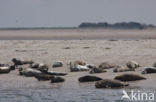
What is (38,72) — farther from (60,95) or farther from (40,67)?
(60,95)

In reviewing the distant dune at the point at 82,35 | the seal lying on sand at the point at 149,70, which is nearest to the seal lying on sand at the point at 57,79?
the seal lying on sand at the point at 149,70

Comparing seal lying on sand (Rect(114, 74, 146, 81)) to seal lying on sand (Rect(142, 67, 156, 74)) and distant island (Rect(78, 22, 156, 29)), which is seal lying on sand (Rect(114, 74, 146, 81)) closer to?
seal lying on sand (Rect(142, 67, 156, 74))

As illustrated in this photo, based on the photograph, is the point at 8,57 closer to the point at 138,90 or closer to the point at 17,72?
the point at 17,72

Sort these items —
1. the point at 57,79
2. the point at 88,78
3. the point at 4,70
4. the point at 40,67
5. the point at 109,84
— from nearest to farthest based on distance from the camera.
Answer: the point at 109,84 → the point at 88,78 → the point at 57,79 → the point at 4,70 → the point at 40,67

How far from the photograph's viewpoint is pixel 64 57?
2548 centimetres

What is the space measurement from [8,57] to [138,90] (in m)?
11.8

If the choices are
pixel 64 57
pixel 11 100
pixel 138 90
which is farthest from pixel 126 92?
pixel 64 57

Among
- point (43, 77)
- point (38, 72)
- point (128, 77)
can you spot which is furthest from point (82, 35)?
point (128, 77)

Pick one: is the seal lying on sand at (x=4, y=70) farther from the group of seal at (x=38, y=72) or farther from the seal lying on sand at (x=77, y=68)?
the seal lying on sand at (x=77, y=68)

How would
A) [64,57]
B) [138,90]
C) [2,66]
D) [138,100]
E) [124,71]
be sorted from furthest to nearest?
[64,57], [2,66], [124,71], [138,90], [138,100]

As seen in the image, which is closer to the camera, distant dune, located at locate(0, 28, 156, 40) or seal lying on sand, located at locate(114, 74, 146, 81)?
seal lying on sand, located at locate(114, 74, 146, 81)

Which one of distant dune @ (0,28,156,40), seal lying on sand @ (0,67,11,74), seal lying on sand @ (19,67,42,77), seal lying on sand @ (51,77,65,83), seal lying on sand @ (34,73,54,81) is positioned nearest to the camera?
seal lying on sand @ (51,77,65,83)

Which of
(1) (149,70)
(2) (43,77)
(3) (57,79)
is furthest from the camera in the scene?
(1) (149,70)

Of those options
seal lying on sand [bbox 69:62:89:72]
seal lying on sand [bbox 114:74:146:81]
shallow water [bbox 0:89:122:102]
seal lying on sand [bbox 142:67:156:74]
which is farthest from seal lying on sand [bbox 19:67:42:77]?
→ seal lying on sand [bbox 142:67:156:74]
